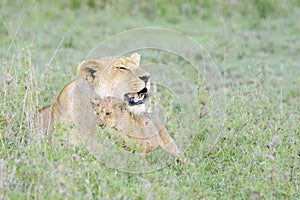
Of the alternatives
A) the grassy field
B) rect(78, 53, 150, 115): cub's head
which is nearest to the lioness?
rect(78, 53, 150, 115): cub's head

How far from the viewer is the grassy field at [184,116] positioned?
392 centimetres

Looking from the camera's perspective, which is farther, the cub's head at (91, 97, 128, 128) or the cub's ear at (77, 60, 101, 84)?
the cub's ear at (77, 60, 101, 84)

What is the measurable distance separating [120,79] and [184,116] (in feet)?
2.90

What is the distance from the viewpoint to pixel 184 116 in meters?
5.19

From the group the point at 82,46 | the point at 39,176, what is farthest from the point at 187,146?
the point at 82,46

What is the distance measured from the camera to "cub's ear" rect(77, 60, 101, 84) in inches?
179

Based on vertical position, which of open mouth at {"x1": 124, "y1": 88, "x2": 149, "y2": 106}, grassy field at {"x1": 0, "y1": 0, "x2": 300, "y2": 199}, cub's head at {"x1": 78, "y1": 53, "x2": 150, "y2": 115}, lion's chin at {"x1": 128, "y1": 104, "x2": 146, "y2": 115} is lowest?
grassy field at {"x1": 0, "y1": 0, "x2": 300, "y2": 199}

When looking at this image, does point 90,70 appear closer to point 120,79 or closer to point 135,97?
point 120,79

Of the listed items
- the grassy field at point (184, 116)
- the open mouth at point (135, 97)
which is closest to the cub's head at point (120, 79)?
the open mouth at point (135, 97)

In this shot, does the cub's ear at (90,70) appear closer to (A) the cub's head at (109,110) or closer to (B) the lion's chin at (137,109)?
(A) the cub's head at (109,110)

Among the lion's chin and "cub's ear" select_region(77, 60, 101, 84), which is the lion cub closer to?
the lion's chin

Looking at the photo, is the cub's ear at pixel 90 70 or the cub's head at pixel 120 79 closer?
the cub's head at pixel 120 79

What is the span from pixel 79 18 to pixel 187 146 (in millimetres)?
5070

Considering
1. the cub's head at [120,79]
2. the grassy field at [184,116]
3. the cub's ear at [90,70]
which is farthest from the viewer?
the cub's ear at [90,70]
